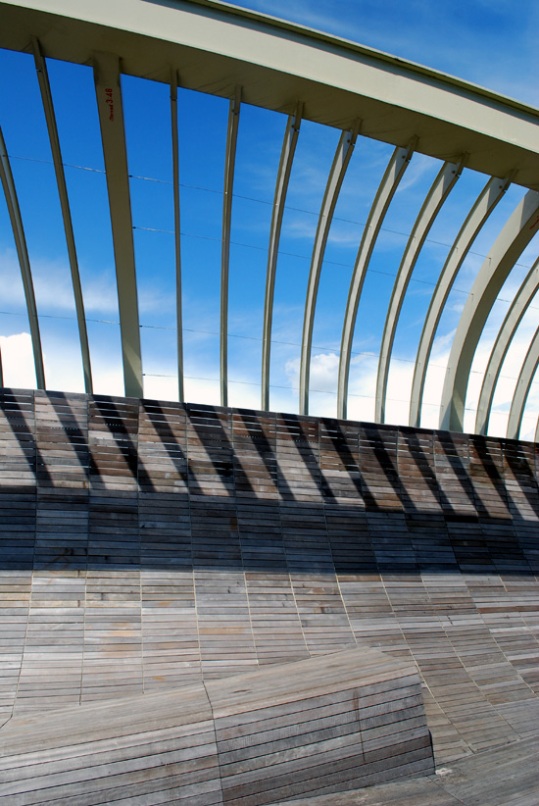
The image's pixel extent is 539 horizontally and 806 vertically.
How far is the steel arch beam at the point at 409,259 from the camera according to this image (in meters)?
11.3

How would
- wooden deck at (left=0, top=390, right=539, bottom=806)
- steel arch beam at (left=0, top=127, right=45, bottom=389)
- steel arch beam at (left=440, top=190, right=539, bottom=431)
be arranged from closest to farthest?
steel arch beam at (left=0, top=127, right=45, bottom=389)
wooden deck at (left=0, top=390, right=539, bottom=806)
steel arch beam at (left=440, top=190, right=539, bottom=431)

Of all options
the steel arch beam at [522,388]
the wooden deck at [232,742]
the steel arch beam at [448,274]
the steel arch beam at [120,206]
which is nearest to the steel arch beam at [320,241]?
the steel arch beam at [448,274]

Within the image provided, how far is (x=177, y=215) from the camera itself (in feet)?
35.8

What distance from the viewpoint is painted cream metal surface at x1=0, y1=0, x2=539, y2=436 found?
27.2 feet

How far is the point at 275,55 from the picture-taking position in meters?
Result: 8.75

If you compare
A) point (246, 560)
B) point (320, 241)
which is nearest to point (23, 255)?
point (320, 241)

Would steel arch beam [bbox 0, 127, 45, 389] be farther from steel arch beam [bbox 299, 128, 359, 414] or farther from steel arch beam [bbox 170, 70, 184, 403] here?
steel arch beam [bbox 299, 128, 359, 414]

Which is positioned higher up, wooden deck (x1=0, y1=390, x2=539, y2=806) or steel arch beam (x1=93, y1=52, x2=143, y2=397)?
steel arch beam (x1=93, y1=52, x2=143, y2=397)

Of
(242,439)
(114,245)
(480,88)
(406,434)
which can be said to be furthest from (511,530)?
(114,245)

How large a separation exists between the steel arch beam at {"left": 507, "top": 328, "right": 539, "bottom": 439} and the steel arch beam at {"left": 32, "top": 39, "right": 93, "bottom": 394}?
10525 millimetres

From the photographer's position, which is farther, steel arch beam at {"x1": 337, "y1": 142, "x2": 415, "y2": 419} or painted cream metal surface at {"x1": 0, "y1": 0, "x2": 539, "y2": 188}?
steel arch beam at {"x1": 337, "y1": 142, "x2": 415, "y2": 419}

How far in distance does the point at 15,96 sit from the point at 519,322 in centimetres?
1116

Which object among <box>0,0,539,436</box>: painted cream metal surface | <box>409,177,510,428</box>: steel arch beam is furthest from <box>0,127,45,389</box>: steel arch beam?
<box>409,177,510,428</box>: steel arch beam

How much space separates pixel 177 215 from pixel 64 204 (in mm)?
1777
